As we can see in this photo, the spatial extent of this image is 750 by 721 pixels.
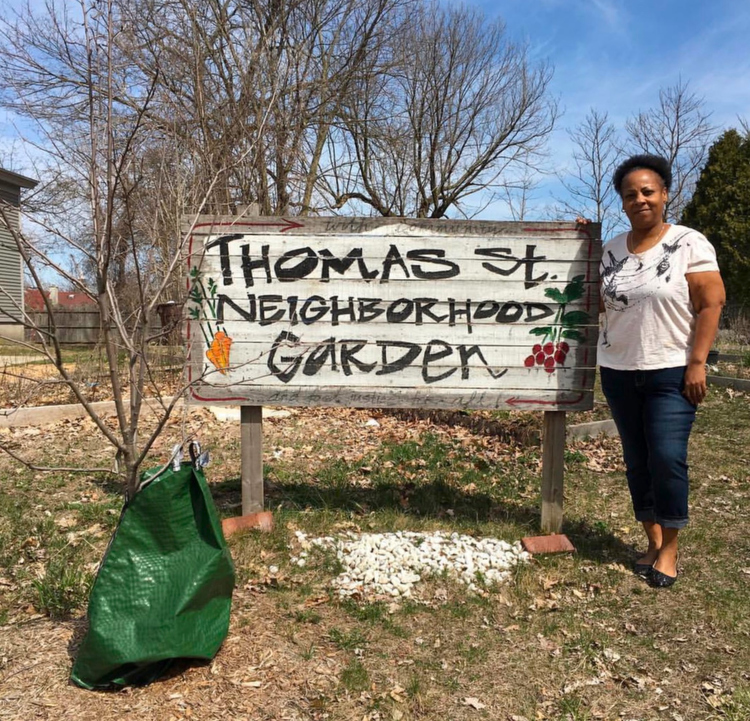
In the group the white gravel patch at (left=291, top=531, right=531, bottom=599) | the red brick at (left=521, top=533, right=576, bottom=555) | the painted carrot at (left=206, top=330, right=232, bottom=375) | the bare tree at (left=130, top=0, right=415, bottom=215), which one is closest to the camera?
the white gravel patch at (left=291, top=531, right=531, bottom=599)

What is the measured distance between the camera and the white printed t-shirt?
312cm

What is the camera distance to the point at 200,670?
8.21 ft

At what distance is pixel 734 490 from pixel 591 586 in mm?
2560

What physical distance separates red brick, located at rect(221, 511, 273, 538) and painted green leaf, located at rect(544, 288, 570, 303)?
232cm

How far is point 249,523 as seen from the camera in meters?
3.94

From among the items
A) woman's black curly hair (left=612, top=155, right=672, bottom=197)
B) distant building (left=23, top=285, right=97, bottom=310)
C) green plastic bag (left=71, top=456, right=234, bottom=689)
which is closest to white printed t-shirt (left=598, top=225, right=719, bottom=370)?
woman's black curly hair (left=612, top=155, right=672, bottom=197)

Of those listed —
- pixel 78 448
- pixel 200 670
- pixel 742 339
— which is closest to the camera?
pixel 200 670

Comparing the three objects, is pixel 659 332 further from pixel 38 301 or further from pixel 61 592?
pixel 38 301

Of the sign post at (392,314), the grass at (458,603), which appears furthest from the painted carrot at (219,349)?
the grass at (458,603)

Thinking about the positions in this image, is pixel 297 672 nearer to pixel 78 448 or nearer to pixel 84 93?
pixel 78 448

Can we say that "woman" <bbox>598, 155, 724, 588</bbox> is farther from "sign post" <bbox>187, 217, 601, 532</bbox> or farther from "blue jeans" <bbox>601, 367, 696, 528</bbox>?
"sign post" <bbox>187, 217, 601, 532</bbox>

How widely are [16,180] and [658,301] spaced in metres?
23.4

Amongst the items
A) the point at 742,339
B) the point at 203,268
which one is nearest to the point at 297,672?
the point at 203,268

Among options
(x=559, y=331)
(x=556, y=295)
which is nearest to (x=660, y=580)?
(x=559, y=331)
